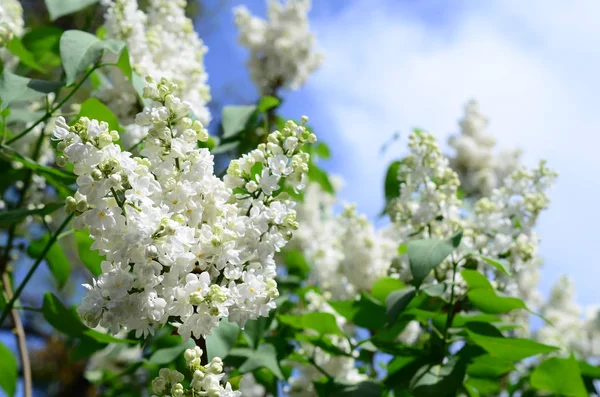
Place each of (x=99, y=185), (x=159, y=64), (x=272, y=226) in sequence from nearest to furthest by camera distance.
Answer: (x=99, y=185), (x=272, y=226), (x=159, y=64)

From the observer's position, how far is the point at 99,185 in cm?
79

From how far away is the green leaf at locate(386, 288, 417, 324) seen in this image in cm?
116

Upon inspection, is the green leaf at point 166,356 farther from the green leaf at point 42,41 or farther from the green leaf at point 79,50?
the green leaf at point 42,41

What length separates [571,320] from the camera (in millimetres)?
4293

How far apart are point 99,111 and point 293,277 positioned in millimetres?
1136

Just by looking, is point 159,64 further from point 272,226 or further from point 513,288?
point 513,288

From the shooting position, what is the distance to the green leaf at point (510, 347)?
1.25 metres

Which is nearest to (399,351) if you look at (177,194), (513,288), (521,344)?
(521,344)

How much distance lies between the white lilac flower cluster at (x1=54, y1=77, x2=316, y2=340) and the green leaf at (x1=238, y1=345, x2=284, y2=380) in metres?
0.50

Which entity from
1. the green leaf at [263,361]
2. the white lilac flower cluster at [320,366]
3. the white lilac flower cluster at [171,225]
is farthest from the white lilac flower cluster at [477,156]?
the white lilac flower cluster at [171,225]

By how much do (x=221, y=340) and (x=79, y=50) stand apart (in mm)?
596

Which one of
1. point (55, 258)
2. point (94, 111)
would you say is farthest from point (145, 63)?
point (55, 258)

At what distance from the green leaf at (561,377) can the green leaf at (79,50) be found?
3.64ft

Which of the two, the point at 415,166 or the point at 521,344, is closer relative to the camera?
the point at 521,344
